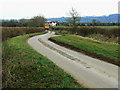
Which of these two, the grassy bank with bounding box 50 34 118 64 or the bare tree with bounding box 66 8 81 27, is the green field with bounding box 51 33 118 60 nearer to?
the grassy bank with bounding box 50 34 118 64

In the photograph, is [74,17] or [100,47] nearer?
[100,47]

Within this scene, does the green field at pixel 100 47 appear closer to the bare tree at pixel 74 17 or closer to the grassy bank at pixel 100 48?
the grassy bank at pixel 100 48

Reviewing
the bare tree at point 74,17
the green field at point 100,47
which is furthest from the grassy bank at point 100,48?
the bare tree at point 74,17

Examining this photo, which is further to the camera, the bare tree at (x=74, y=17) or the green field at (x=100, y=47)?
the bare tree at (x=74, y=17)

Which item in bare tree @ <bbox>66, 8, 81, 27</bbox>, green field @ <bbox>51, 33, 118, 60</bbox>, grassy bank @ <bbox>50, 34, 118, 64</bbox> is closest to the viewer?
grassy bank @ <bbox>50, 34, 118, 64</bbox>

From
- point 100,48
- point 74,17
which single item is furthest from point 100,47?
point 74,17

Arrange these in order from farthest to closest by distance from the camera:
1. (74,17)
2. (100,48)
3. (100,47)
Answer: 1. (74,17)
2. (100,47)
3. (100,48)

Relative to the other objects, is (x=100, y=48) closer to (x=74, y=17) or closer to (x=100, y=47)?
(x=100, y=47)

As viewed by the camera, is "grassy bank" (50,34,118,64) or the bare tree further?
the bare tree

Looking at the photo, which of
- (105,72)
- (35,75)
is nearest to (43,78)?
(35,75)

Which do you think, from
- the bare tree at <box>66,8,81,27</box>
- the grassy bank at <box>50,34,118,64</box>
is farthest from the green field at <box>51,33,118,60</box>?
the bare tree at <box>66,8,81,27</box>

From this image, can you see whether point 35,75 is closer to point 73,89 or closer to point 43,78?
point 43,78

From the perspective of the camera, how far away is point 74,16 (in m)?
43.4

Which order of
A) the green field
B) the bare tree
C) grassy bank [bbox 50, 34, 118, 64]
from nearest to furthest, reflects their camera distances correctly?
grassy bank [bbox 50, 34, 118, 64], the green field, the bare tree
